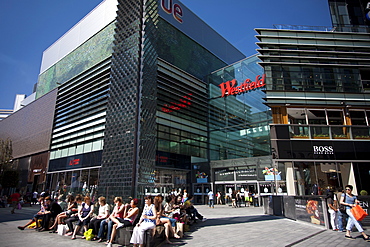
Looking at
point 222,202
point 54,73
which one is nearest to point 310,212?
point 222,202

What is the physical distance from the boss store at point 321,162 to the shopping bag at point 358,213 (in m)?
12.2

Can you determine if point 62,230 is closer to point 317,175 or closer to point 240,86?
point 317,175

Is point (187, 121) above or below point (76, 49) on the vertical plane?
below

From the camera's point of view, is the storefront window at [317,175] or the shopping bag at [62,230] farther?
the storefront window at [317,175]

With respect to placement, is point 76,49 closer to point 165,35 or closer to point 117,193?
point 165,35

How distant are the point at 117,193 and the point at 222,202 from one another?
1876 cm

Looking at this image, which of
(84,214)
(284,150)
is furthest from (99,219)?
(284,150)

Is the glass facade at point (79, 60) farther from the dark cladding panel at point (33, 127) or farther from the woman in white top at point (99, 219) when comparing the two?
the woman in white top at point (99, 219)

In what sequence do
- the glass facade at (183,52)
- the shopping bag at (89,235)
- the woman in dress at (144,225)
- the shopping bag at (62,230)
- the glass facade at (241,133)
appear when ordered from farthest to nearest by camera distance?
the glass facade at (183,52) < the glass facade at (241,133) < the shopping bag at (62,230) < the shopping bag at (89,235) < the woman in dress at (144,225)

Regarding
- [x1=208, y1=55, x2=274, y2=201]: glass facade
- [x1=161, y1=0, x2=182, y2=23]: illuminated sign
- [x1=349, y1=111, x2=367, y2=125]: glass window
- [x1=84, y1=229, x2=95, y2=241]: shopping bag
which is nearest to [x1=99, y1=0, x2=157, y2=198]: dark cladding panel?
[x1=84, y1=229, x2=95, y2=241]: shopping bag

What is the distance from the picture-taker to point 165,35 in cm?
3053

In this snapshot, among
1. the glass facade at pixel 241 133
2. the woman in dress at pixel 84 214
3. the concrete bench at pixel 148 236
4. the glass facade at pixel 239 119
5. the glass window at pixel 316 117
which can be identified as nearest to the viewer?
the concrete bench at pixel 148 236

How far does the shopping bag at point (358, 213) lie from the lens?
7.87 metres

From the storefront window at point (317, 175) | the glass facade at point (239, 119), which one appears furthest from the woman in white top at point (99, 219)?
the glass facade at point (239, 119)
